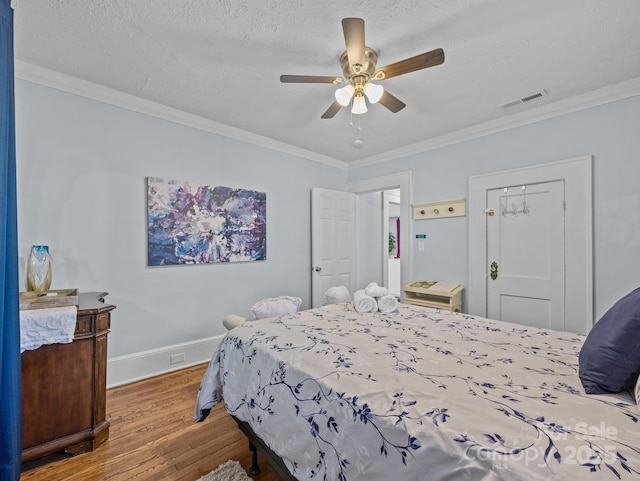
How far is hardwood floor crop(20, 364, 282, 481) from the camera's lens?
166 centimetres

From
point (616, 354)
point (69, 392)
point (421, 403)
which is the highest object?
point (616, 354)

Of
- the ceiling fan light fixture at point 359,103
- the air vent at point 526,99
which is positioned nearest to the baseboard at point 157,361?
the ceiling fan light fixture at point 359,103

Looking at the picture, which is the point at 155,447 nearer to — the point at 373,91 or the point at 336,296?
the point at 336,296

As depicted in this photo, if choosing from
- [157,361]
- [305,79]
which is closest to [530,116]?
[305,79]

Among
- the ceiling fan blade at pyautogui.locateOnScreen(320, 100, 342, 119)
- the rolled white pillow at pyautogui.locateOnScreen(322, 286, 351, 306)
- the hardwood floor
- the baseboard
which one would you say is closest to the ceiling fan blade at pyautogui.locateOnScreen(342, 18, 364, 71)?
the ceiling fan blade at pyautogui.locateOnScreen(320, 100, 342, 119)

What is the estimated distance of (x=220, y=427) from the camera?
208cm

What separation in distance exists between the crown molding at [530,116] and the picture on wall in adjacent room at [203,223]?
2.07 metres

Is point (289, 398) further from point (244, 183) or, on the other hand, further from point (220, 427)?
point (244, 183)

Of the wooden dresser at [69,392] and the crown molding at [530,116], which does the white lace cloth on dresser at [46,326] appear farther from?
the crown molding at [530,116]

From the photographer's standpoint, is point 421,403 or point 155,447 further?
point 155,447

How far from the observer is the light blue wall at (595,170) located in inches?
96.9

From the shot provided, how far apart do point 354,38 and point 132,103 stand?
7.34 ft

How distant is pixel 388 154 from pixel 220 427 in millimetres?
3688

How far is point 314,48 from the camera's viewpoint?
2008mm
